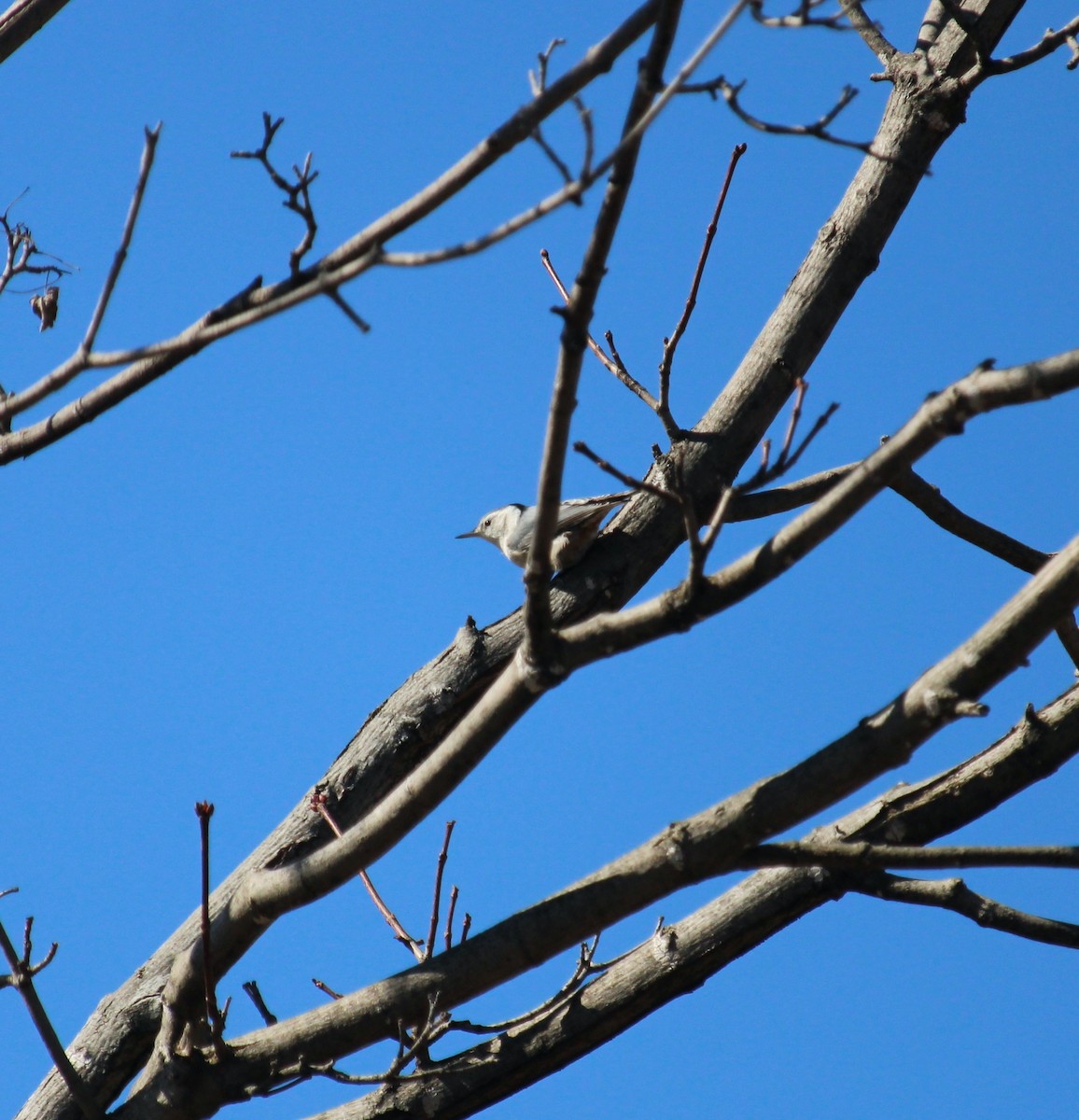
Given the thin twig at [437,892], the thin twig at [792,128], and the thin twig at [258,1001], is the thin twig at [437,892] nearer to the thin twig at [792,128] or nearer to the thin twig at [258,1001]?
the thin twig at [258,1001]

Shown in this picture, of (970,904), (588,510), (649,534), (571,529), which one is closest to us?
(970,904)

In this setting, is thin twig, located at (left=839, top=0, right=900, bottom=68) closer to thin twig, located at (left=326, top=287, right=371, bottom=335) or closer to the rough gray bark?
the rough gray bark

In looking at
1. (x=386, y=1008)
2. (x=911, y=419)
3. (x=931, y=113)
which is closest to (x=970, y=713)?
(x=911, y=419)

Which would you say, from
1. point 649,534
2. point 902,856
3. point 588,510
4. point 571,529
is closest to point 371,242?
point 902,856

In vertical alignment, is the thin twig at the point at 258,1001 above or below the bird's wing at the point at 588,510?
below

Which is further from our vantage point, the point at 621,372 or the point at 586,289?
the point at 621,372

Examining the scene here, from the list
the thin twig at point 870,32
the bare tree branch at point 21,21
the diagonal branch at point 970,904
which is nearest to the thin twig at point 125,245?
the bare tree branch at point 21,21

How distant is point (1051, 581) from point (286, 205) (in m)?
1.44

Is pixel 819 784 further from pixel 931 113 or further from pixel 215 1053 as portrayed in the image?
pixel 931 113

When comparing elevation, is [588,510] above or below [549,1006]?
above

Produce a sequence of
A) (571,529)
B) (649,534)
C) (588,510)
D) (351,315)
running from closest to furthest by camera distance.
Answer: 1. (351,315)
2. (649,534)
3. (571,529)
4. (588,510)

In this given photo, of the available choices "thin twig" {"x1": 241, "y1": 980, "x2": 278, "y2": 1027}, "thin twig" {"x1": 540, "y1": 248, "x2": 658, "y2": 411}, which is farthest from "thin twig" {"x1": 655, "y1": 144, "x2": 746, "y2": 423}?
"thin twig" {"x1": 241, "y1": 980, "x2": 278, "y2": 1027}

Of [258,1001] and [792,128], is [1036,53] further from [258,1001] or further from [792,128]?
[258,1001]

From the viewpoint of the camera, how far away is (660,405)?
3281 mm
